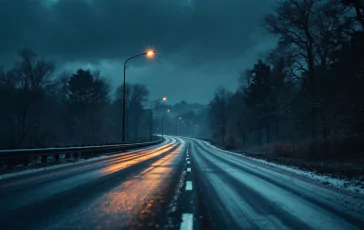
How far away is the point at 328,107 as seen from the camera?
853 inches

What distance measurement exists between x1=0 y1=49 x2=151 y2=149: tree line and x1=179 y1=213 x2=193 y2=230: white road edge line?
19.3m

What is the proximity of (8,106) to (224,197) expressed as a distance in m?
43.5

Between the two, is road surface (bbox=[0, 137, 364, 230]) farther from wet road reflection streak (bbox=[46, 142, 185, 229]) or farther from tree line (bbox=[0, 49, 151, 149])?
tree line (bbox=[0, 49, 151, 149])

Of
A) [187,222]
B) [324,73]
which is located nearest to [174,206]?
[187,222]

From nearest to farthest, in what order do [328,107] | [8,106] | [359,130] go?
1. [359,130]
2. [328,107]
3. [8,106]

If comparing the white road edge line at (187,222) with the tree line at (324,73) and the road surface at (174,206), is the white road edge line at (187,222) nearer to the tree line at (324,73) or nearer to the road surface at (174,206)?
the road surface at (174,206)

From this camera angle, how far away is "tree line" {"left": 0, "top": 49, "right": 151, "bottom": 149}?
39312 mm

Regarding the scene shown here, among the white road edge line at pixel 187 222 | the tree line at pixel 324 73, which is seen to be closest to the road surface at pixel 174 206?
the white road edge line at pixel 187 222

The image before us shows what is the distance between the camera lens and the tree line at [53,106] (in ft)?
129

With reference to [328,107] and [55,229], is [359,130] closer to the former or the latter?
[328,107]

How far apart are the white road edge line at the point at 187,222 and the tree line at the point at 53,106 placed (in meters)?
19.3

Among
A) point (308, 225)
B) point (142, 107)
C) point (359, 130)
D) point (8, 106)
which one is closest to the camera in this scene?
point (308, 225)

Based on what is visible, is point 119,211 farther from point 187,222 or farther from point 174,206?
point 187,222

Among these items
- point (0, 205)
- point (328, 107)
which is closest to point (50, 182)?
point (0, 205)
